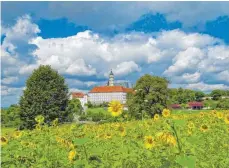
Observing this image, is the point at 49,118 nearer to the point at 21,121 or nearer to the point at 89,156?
the point at 21,121

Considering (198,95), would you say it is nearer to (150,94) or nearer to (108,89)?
(108,89)

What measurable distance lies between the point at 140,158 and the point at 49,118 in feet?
136

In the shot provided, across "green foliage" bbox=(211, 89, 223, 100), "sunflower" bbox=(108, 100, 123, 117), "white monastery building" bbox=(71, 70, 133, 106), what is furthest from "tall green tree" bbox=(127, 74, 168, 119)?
"white monastery building" bbox=(71, 70, 133, 106)

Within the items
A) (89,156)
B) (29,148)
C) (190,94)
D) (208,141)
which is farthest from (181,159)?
(190,94)

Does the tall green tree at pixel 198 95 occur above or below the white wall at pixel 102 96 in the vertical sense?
below

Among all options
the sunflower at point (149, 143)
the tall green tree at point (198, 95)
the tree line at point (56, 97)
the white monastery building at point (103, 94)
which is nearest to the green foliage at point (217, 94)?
the tall green tree at point (198, 95)

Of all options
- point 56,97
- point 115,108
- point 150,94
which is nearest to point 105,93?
point 150,94

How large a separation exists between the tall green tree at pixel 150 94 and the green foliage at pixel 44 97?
8.08 meters

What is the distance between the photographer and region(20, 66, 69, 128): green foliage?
4397cm

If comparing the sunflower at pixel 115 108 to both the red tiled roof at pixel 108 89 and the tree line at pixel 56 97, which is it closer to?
the tree line at pixel 56 97

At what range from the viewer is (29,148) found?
16.9ft

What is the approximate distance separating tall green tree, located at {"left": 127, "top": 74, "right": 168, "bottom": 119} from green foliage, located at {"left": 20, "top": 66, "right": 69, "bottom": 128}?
808cm

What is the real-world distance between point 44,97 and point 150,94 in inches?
499

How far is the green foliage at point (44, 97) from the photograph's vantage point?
44.0m
